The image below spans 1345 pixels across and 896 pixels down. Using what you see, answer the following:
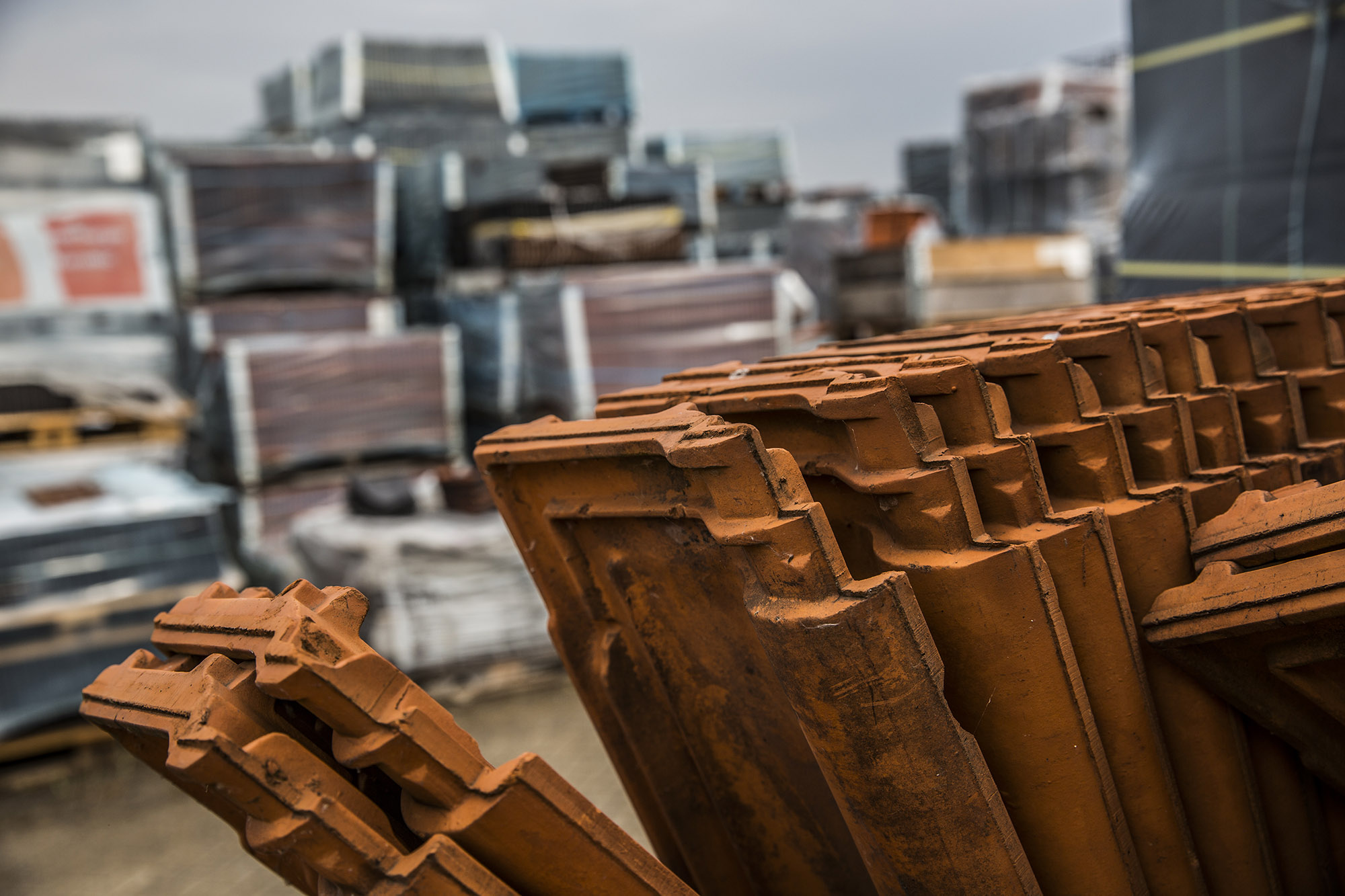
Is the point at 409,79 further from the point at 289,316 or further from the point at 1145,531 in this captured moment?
the point at 1145,531

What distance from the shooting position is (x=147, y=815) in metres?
4.94

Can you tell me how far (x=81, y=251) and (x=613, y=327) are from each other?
3.64 meters

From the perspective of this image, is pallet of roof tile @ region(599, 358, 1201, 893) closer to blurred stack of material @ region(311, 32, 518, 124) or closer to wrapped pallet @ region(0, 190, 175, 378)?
wrapped pallet @ region(0, 190, 175, 378)

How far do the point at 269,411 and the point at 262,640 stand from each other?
5.52m

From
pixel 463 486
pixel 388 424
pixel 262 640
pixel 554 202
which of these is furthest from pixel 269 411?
pixel 262 640

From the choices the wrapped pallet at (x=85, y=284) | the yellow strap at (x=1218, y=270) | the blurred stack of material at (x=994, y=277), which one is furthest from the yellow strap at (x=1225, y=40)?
the wrapped pallet at (x=85, y=284)

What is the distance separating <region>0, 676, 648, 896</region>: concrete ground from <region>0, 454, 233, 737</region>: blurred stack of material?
344 millimetres

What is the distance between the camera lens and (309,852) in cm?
126

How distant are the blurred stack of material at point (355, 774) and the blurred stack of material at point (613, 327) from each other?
17.0ft

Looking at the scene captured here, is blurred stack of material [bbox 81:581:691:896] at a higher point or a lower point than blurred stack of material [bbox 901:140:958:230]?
lower

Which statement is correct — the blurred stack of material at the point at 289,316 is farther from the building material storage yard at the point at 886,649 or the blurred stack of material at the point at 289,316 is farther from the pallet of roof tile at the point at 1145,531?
the pallet of roof tile at the point at 1145,531

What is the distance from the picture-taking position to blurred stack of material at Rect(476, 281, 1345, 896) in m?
1.36

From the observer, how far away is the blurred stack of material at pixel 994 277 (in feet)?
25.0

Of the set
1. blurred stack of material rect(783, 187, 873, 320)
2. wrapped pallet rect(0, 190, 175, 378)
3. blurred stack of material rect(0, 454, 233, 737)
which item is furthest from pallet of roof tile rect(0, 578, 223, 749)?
blurred stack of material rect(783, 187, 873, 320)
